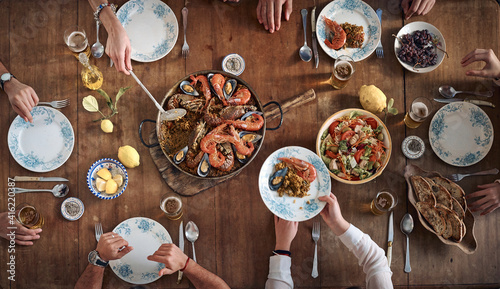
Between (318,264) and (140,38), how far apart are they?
2.03m

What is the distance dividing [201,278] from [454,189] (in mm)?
1766

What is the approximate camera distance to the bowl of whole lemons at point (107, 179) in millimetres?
2330

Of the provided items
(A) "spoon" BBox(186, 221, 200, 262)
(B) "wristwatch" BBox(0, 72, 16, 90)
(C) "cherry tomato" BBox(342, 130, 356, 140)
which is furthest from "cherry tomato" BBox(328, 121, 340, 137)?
(B) "wristwatch" BBox(0, 72, 16, 90)

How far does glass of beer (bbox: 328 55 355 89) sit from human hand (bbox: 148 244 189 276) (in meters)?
1.57

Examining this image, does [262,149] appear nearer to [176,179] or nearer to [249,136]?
[249,136]

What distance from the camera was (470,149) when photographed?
2.47m

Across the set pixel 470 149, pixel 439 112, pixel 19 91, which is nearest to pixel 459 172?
pixel 470 149

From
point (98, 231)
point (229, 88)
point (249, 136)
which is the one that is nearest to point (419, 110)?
point (249, 136)

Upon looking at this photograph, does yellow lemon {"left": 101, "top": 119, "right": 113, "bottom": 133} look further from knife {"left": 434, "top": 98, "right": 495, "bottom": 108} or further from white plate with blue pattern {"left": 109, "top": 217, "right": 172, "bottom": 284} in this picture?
knife {"left": 434, "top": 98, "right": 495, "bottom": 108}

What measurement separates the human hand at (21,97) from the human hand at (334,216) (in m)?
2.04

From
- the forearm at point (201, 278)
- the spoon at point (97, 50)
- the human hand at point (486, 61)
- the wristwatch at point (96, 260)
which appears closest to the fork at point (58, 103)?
the spoon at point (97, 50)

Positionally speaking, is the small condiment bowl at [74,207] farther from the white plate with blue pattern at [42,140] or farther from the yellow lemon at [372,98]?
the yellow lemon at [372,98]

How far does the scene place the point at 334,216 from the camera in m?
2.27

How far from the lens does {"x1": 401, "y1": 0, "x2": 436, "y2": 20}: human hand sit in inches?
99.0
